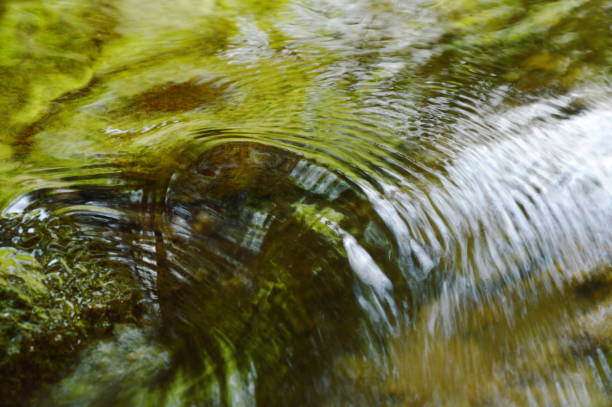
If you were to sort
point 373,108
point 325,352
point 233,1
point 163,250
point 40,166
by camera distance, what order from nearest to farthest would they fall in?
point 325,352, point 163,250, point 40,166, point 373,108, point 233,1

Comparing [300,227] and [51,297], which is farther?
[300,227]

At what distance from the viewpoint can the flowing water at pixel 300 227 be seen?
204 cm

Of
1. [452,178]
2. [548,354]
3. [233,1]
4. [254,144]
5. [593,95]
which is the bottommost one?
[548,354]

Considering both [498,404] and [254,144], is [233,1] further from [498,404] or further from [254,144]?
[498,404]

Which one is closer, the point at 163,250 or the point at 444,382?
the point at 444,382

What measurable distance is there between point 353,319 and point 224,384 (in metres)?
0.61

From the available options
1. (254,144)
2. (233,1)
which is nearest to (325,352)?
(254,144)

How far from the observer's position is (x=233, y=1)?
4984 millimetres

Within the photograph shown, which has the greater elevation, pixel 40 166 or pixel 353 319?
pixel 40 166

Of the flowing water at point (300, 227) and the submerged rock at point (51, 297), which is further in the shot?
the flowing water at point (300, 227)

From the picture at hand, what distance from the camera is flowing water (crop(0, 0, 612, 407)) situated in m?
2.04

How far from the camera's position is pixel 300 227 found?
2.51 m

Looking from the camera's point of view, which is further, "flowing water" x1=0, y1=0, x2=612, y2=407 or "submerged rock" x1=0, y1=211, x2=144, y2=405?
"flowing water" x1=0, y1=0, x2=612, y2=407

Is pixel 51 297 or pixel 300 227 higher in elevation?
pixel 300 227
